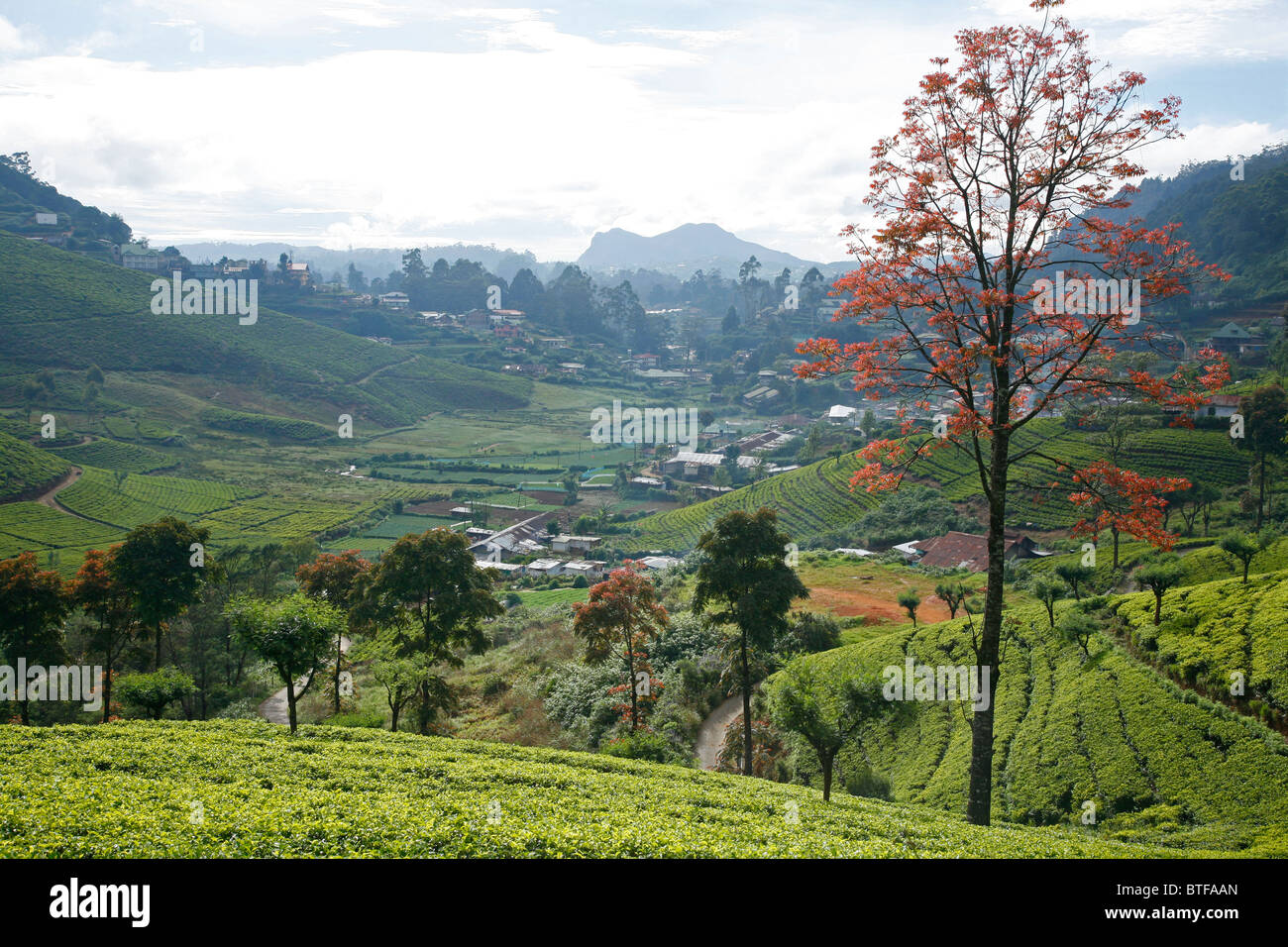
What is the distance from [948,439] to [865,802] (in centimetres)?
611

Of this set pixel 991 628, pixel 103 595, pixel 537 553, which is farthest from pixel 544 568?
pixel 991 628

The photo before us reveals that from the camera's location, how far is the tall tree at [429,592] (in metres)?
19.2

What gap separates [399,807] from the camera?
285 inches

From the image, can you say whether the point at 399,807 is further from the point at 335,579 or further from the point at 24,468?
the point at 24,468

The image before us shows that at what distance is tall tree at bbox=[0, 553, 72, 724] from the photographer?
17.3m

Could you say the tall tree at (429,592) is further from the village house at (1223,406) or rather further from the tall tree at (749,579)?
the village house at (1223,406)

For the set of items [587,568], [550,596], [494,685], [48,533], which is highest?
[48,533]

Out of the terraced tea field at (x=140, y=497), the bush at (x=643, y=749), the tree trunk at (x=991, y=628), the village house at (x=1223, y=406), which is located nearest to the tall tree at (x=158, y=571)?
the bush at (x=643, y=749)

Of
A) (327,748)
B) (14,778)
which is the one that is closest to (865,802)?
(327,748)

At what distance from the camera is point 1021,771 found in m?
13.0

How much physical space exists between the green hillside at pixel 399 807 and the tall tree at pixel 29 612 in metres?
7.02

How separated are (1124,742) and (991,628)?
18.7ft

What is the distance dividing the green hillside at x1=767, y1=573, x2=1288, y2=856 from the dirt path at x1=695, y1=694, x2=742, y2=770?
338 cm

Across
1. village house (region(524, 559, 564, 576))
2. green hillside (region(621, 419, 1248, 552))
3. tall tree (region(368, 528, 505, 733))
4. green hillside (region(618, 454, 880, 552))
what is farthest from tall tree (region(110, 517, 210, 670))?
green hillside (region(618, 454, 880, 552))
